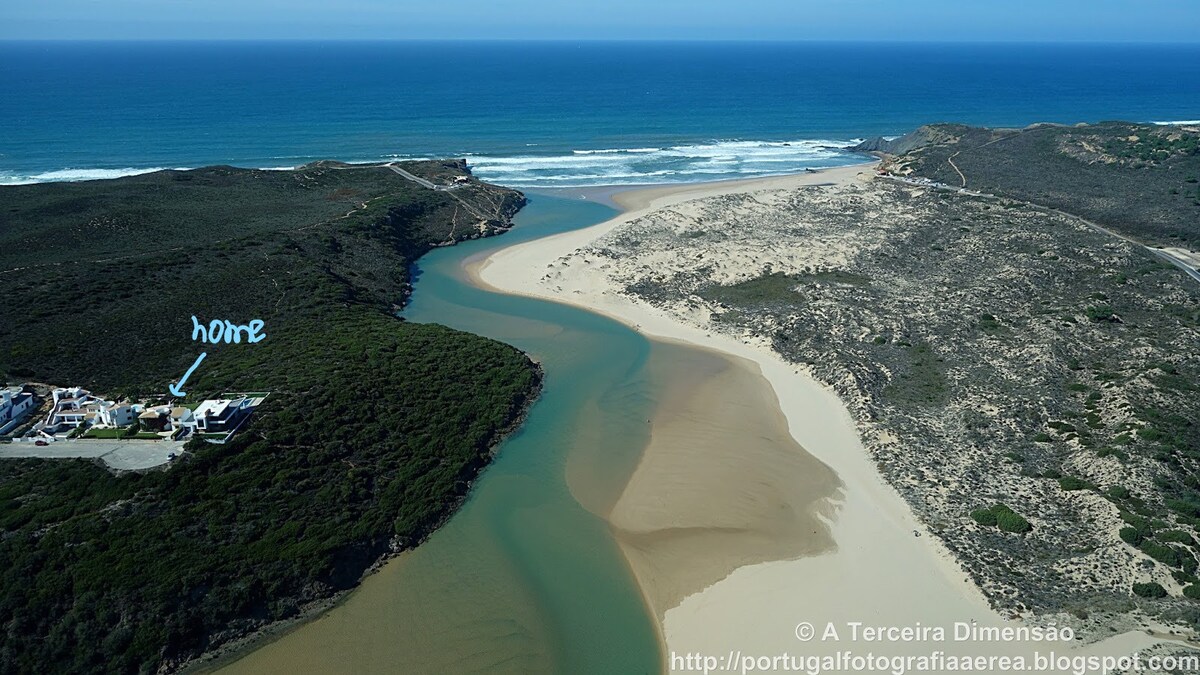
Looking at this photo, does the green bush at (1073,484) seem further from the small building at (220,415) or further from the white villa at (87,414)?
the white villa at (87,414)

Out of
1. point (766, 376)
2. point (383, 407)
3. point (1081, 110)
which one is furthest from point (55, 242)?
point (1081, 110)

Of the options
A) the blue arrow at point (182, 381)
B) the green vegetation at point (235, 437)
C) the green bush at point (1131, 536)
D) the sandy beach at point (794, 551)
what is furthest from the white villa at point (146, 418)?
the green bush at point (1131, 536)

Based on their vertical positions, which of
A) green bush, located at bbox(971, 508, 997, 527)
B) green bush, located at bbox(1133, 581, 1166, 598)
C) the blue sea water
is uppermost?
the blue sea water

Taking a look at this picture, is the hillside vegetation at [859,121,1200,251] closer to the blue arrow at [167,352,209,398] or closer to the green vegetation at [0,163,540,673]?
the green vegetation at [0,163,540,673]

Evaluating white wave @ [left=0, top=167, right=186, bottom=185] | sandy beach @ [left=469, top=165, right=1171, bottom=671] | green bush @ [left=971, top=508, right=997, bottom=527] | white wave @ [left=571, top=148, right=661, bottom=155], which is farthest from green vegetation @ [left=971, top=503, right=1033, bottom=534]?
white wave @ [left=0, top=167, right=186, bottom=185]

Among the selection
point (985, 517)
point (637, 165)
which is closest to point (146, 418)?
point (985, 517)

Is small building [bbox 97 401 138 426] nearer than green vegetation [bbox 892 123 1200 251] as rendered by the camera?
Yes
